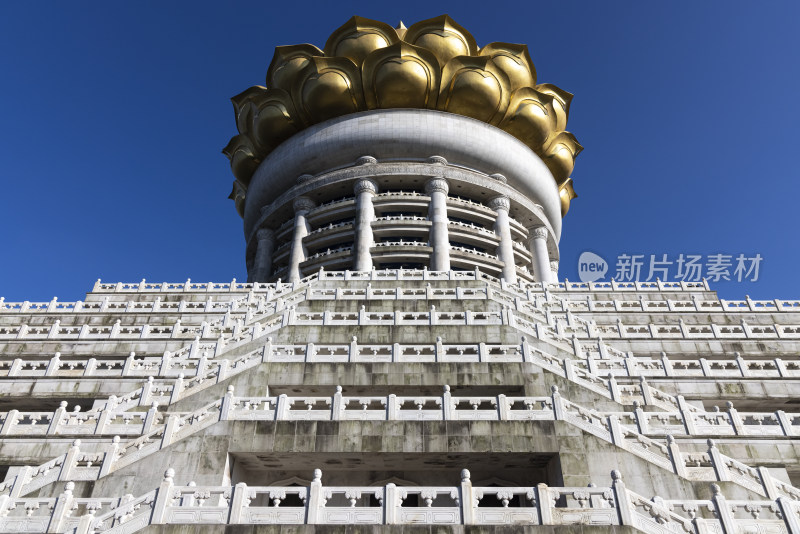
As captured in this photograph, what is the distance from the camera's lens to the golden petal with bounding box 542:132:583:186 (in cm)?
4388

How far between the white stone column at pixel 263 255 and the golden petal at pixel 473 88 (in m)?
15.8

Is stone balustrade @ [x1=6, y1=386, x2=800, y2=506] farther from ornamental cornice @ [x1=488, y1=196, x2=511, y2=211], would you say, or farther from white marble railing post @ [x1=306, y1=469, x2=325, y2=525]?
ornamental cornice @ [x1=488, y1=196, x2=511, y2=211]

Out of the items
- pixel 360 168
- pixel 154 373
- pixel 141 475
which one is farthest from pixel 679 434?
pixel 360 168

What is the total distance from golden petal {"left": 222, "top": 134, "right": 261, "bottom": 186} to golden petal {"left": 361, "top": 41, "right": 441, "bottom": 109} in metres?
11.0

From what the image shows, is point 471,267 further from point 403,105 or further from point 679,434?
point 679,434

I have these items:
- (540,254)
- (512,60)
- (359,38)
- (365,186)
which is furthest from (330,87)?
(540,254)

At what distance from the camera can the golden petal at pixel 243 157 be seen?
145ft

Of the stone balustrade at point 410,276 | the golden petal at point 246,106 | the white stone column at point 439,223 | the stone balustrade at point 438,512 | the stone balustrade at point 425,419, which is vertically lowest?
the stone balustrade at point 438,512

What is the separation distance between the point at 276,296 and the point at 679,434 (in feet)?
51.2

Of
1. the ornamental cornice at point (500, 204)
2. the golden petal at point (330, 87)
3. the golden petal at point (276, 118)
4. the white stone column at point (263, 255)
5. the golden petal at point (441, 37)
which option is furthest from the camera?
the golden petal at point (276, 118)

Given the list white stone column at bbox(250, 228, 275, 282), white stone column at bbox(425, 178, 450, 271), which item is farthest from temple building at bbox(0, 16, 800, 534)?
white stone column at bbox(250, 228, 275, 282)

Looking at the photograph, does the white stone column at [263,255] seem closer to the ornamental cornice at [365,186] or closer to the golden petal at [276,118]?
the golden petal at [276,118]

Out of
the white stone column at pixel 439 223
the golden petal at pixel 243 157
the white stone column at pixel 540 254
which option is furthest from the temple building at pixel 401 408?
the golden petal at pixel 243 157

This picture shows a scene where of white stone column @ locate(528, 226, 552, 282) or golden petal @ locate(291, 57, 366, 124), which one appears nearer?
golden petal @ locate(291, 57, 366, 124)
